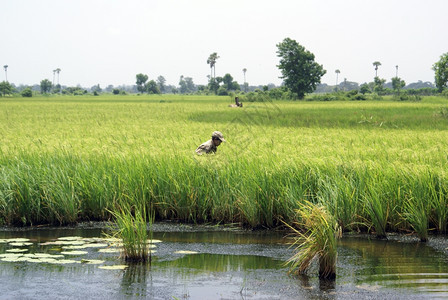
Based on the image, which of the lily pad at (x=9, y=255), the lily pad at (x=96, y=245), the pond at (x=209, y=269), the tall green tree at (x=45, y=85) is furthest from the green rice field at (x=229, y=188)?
the tall green tree at (x=45, y=85)

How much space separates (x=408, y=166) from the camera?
31.7 ft

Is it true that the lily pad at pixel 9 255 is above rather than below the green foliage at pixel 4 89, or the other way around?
below

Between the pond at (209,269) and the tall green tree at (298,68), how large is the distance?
266 feet

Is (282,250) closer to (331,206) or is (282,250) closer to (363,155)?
(331,206)

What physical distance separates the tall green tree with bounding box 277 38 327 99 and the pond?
266 feet

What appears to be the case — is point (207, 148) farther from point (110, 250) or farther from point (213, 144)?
point (110, 250)

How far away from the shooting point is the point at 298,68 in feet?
294

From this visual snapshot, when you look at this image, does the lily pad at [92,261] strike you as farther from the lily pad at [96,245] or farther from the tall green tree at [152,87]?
the tall green tree at [152,87]

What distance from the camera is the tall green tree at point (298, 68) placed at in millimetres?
88844

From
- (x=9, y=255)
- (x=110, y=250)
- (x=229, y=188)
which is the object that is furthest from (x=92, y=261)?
(x=229, y=188)

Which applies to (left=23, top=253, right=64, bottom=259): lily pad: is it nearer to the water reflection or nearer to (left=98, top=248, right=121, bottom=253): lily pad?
(left=98, top=248, right=121, bottom=253): lily pad

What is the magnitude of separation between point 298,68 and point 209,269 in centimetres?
8494

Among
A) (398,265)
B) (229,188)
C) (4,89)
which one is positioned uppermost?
(4,89)


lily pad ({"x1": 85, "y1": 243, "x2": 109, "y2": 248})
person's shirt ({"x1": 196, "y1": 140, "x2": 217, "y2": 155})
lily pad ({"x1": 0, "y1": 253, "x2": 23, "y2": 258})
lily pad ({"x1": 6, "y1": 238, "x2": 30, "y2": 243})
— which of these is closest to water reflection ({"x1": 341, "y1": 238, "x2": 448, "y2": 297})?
lily pad ({"x1": 85, "y1": 243, "x2": 109, "y2": 248})
